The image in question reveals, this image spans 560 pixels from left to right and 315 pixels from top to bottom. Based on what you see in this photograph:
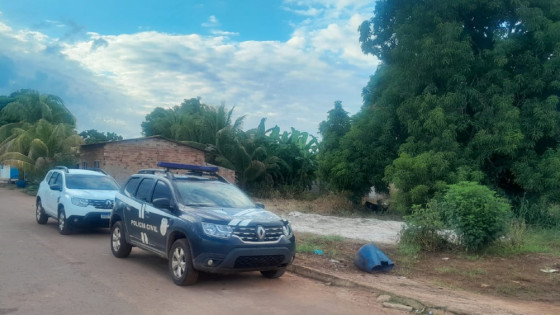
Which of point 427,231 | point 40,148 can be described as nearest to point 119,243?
point 427,231

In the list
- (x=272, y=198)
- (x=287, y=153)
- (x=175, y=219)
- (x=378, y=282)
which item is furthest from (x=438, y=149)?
(x=287, y=153)

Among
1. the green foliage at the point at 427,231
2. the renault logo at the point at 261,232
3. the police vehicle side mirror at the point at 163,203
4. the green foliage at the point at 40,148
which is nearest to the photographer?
the renault logo at the point at 261,232

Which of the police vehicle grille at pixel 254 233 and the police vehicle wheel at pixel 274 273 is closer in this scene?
the police vehicle grille at pixel 254 233

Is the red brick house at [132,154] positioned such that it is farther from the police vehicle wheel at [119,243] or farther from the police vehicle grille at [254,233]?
the police vehicle grille at [254,233]

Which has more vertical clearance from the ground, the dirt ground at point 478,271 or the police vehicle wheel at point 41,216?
the police vehicle wheel at point 41,216

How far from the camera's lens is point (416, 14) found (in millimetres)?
19406

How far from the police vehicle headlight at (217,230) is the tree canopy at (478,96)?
11.3 m

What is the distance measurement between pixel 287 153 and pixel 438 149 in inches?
693

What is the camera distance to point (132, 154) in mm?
27812

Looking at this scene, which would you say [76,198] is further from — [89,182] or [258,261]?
[258,261]

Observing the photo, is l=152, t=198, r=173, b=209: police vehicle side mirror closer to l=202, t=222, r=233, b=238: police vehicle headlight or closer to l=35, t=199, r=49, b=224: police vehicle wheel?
l=202, t=222, r=233, b=238: police vehicle headlight

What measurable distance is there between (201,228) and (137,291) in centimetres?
129

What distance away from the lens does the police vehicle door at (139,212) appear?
9.45 metres

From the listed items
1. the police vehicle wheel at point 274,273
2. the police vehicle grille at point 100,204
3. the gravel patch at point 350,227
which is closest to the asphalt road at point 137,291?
the police vehicle wheel at point 274,273
